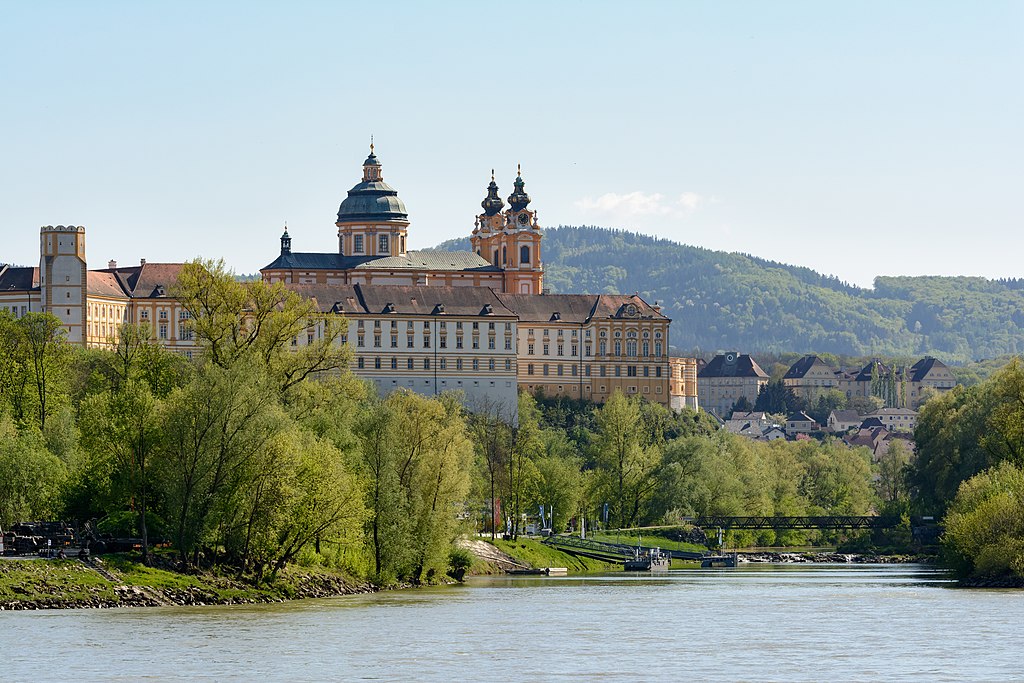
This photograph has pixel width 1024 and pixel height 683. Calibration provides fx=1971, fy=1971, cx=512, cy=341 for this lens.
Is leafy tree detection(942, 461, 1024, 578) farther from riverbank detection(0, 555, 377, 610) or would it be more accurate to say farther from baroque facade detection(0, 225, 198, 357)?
baroque facade detection(0, 225, 198, 357)

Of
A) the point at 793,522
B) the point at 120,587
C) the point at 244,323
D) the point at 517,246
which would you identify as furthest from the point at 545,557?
the point at 517,246

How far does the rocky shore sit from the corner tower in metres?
74.0

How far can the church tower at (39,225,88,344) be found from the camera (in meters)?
147

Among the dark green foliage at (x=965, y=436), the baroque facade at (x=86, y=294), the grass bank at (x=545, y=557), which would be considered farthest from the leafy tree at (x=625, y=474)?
the baroque facade at (x=86, y=294)

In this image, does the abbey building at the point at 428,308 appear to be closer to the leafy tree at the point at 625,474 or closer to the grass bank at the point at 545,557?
the leafy tree at the point at 625,474

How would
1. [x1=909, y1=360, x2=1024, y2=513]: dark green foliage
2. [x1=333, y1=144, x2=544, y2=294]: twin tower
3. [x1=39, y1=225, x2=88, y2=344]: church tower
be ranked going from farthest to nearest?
[x1=333, y1=144, x2=544, y2=294]: twin tower, [x1=39, y1=225, x2=88, y2=344]: church tower, [x1=909, y1=360, x2=1024, y2=513]: dark green foliage

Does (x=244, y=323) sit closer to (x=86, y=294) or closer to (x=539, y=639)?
(x=539, y=639)

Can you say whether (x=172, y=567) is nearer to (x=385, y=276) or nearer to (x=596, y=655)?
(x=596, y=655)

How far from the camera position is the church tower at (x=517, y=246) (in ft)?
587

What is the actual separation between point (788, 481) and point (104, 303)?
54.7 meters

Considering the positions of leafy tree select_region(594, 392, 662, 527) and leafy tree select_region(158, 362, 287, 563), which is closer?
leafy tree select_region(158, 362, 287, 563)

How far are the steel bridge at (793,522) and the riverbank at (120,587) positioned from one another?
48.9 meters

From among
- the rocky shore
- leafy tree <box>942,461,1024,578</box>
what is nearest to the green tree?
leafy tree <box>942,461,1024,578</box>

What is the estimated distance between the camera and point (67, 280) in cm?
14800
